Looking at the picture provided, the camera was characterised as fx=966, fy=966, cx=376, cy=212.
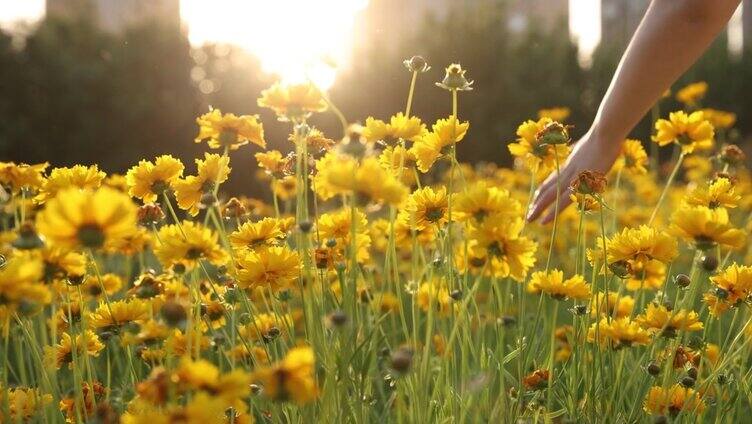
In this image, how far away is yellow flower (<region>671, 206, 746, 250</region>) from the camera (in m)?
1.15

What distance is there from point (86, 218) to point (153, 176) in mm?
548

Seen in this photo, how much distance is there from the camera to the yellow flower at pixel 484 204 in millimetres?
1036

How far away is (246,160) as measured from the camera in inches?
309

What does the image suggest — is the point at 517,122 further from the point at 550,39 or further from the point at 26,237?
the point at 26,237

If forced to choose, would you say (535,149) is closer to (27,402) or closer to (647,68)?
(647,68)

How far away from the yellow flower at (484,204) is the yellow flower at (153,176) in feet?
1.61

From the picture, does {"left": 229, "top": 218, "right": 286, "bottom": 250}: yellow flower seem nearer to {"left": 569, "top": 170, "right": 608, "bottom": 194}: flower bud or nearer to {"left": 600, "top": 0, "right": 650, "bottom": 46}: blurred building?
{"left": 569, "top": 170, "right": 608, "bottom": 194}: flower bud

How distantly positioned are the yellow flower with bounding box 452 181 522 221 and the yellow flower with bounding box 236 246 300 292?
28cm

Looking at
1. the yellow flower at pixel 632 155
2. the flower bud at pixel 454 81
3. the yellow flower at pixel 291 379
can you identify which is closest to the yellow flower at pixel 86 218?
the yellow flower at pixel 291 379

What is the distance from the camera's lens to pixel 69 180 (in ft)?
4.38

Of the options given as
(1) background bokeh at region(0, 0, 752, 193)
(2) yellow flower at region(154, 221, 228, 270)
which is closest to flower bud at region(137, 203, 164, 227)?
(2) yellow flower at region(154, 221, 228, 270)

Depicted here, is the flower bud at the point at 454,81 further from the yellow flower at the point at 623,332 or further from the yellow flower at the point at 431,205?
the yellow flower at the point at 623,332

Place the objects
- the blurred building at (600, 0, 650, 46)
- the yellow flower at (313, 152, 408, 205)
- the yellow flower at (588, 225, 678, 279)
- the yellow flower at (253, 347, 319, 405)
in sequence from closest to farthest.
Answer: the yellow flower at (253, 347, 319, 405)
the yellow flower at (313, 152, 408, 205)
the yellow flower at (588, 225, 678, 279)
the blurred building at (600, 0, 650, 46)

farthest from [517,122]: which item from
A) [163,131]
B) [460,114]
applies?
[163,131]
